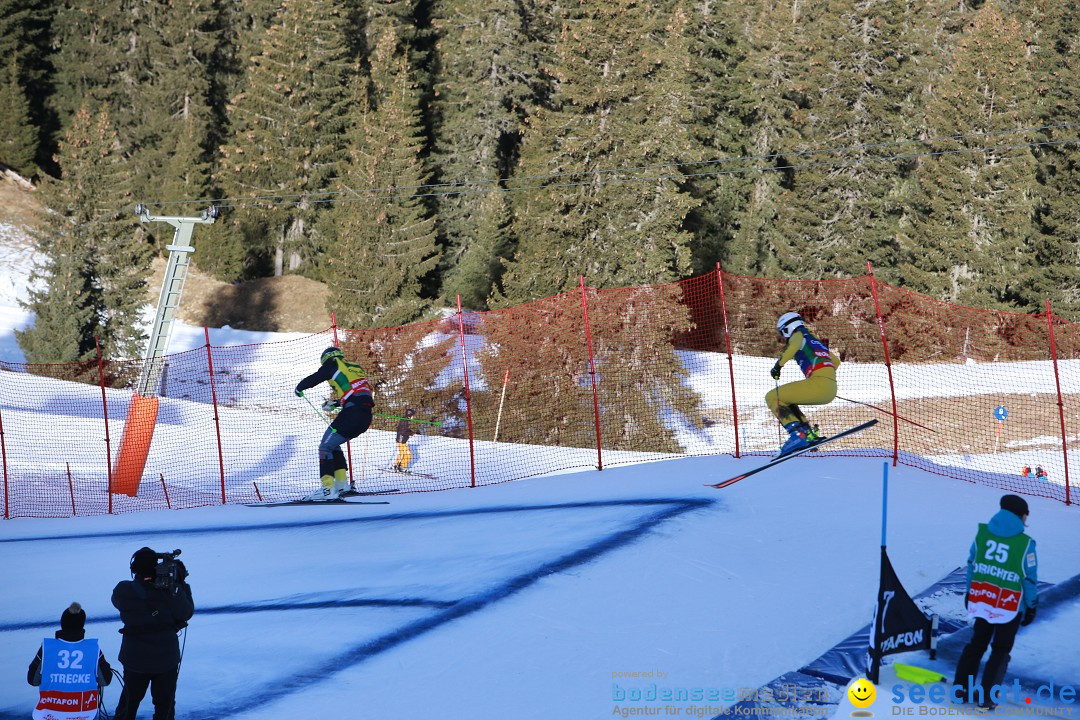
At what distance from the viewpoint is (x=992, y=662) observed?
234 inches

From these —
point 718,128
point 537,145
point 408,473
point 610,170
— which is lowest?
point 408,473

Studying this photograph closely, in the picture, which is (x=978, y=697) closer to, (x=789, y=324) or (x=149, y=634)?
(x=149, y=634)

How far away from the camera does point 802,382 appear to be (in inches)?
431

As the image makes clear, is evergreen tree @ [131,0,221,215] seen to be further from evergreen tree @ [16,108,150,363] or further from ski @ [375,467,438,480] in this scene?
ski @ [375,467,438,480]

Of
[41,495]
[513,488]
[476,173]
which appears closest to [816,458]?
[513,488]

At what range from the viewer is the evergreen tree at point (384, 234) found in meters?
41.3

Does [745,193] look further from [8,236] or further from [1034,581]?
[1034,581]

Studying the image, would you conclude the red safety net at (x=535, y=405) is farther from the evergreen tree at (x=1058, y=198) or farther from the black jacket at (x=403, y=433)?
the evergreen tree at (x=1058, y=198)

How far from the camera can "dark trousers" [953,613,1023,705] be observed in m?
5.93

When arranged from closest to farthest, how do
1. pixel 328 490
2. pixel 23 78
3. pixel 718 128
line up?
pixel 328 490 → pixel 718 128 → pixel 23 78

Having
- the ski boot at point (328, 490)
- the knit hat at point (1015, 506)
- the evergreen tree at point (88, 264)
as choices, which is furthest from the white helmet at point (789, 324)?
the evergreen tree at point (88, 264)

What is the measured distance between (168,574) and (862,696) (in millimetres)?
4030

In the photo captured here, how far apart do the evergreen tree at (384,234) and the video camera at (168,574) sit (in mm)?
33673

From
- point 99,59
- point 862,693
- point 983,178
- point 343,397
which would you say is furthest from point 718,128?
point 862,693
